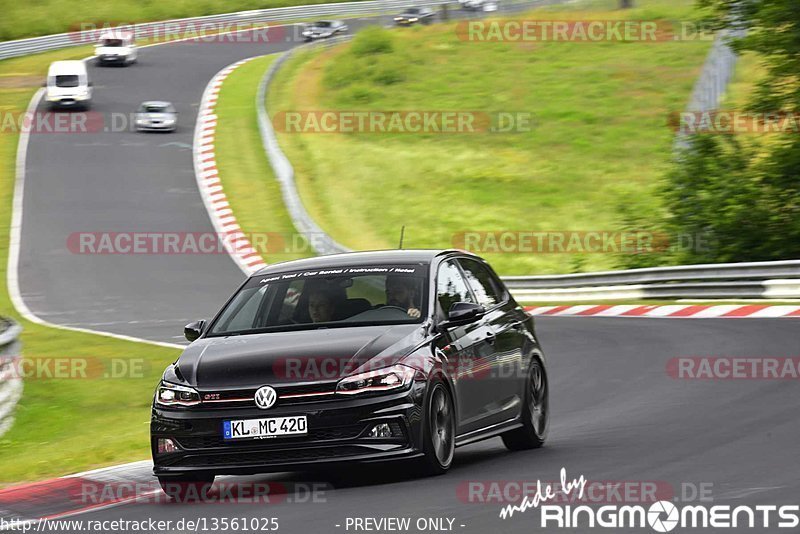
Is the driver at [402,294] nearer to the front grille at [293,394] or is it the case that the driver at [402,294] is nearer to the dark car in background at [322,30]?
the front grille at [293,394]

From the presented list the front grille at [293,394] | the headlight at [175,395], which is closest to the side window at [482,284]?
the front grille at [293,394]

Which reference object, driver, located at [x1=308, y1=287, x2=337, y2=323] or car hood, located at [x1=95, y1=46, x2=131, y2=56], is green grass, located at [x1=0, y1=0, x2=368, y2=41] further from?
driver, located at [x1=308, y1=287, x2=337, y2=323]

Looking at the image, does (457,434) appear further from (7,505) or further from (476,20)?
(476,20)

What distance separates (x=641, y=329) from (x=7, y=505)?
12900mm

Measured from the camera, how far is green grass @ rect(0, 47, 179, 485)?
11.6m

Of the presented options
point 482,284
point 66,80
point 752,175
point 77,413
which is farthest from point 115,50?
point 482,284

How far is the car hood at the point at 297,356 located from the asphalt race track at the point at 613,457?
69 cm

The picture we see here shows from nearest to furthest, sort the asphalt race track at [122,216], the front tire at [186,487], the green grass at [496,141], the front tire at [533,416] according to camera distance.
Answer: the front tire at [186,487] → the front tire at [533,416] → the asphalt race track at [122,216] → the green grass at [496,141]

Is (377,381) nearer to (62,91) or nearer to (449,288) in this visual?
(449,288)

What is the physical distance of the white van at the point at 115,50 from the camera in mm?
55188

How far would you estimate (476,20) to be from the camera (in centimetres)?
6506

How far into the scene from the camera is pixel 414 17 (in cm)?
6712

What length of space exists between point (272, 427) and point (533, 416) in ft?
9.36

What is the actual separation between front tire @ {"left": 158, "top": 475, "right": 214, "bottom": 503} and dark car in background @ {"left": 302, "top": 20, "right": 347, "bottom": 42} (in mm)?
56386
